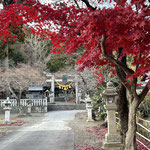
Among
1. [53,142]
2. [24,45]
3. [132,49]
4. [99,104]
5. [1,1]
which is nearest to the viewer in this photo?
[132,49]

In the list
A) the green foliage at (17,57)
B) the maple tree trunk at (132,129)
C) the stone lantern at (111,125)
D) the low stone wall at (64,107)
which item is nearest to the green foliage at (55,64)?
the green foliage at (17,57)

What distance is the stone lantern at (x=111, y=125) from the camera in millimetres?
5426

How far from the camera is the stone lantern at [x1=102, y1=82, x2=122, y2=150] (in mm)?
5426

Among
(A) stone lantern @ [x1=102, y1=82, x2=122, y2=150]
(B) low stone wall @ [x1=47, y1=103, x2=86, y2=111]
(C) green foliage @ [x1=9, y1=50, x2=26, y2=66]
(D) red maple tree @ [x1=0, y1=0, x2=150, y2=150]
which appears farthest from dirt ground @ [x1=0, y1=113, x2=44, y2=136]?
(C) green foliage @ [x1=9, y1=50, x2=26, y2=66]

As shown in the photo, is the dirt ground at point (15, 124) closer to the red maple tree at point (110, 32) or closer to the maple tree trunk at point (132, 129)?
the red maple tree at point (110, 32)

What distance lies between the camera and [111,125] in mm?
5758

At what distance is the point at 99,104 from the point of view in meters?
11.1

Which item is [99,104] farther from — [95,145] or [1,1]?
[1,1]

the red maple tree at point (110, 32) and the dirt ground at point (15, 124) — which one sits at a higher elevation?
the red maple tree at point (110, 32)

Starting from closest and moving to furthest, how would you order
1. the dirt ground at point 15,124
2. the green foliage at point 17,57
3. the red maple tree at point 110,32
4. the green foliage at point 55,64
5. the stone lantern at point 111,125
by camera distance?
1. the red maple tree at point 110,32
2. the stone lantern at point 111,125
3. the dirt ground at point 15,124
4. the green foliage at point 17,57
5. the green foliage at point 55,64

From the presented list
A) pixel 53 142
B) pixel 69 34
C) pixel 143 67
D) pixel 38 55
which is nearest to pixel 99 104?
pixel 53 142

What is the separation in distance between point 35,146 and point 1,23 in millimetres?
4081

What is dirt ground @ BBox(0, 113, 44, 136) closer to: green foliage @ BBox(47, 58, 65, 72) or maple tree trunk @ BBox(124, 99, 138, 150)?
maple tree trunk @ BBox(124, 99, 138, 150)

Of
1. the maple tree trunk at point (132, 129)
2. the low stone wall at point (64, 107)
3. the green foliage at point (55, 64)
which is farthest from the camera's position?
the green foliage at point (55, 64)
